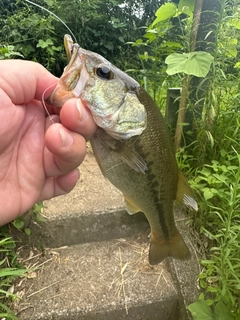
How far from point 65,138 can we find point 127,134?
8.1 inches

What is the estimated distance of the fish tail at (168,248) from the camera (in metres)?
→ 1.85

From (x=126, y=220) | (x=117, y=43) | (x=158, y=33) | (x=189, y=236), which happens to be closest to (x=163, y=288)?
(x=189, y=236)

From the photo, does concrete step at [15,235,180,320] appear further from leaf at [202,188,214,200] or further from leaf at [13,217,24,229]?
leaf at [202,188,214,200]

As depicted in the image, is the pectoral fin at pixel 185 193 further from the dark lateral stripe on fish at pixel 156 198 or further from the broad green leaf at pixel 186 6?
the broad green leaf at pixel 186 6

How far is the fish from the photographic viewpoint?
1.05 meters

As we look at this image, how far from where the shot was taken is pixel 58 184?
1475 millimetres

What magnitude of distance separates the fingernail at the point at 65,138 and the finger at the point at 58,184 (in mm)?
363

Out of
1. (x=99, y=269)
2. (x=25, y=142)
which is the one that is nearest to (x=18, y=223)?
(x=99, y=269)

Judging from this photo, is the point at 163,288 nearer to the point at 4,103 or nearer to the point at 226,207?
the point at 226,207

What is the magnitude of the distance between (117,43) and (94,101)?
18.1 ft

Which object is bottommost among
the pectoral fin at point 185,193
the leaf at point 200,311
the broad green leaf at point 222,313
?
the leaf at point 200,311

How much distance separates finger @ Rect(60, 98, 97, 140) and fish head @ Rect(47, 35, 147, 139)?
0.02m

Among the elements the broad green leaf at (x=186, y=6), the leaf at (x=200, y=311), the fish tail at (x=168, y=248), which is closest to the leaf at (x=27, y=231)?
the fish tail at (x=168, y=248)

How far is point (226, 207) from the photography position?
7.32 ft
